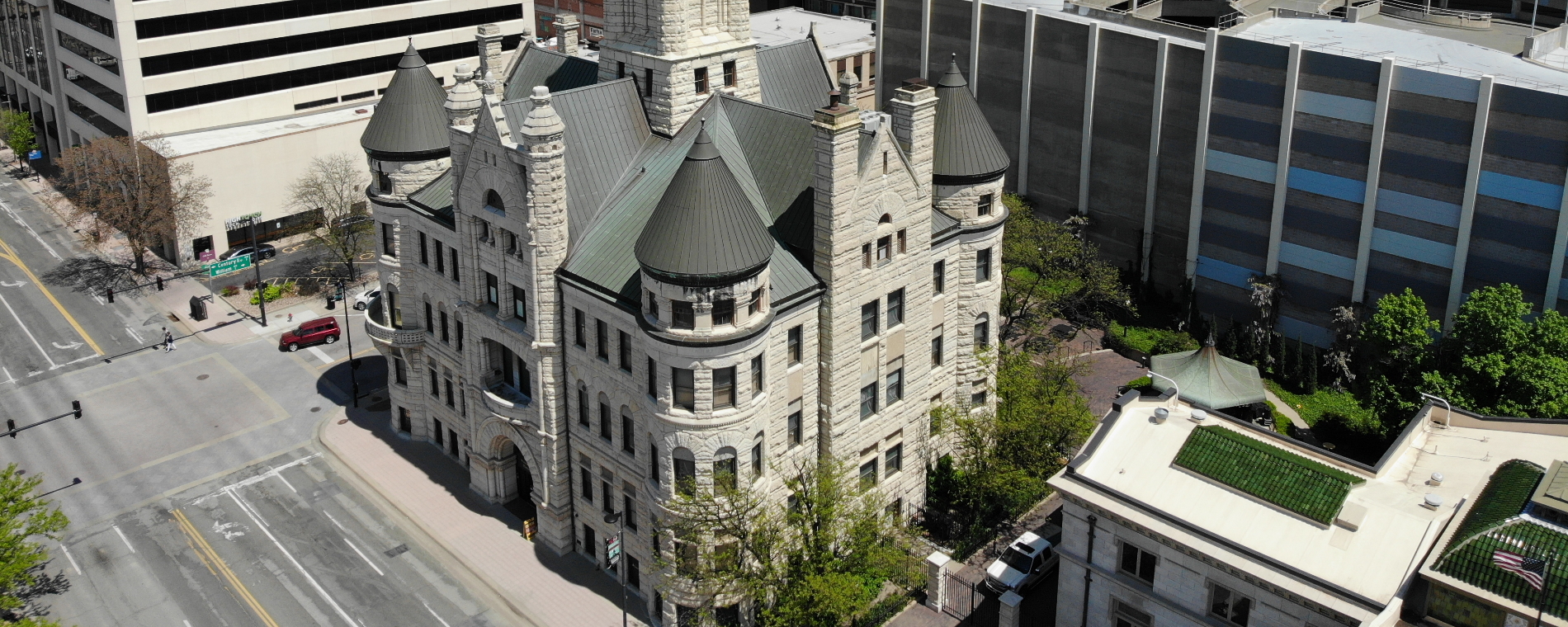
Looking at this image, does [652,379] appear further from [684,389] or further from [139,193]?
[139,193]

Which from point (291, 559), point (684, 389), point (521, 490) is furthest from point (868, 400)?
point (291, 559)

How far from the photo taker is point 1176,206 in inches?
3529

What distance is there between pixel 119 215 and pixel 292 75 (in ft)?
70.2

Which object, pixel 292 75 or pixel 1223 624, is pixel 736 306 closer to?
pixel 1223 624

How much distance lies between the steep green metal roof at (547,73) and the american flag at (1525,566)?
Result: 4639 cm

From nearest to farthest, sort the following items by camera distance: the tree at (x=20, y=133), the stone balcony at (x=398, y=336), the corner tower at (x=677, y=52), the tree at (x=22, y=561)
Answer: the tree at (x=22, y=561)
the corner tower at (x=677, y=52)
the stone balcony at (x=398, y=336)
the tree at (x=20, y=133)

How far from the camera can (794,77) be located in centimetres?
7188

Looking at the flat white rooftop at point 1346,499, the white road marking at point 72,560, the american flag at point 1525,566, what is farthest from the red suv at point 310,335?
the american flag at point 1525,566

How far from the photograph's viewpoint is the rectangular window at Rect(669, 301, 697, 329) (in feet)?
174

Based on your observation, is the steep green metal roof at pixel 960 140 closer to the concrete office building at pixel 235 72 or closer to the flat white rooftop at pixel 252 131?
A: the flat white rooftop at pixel 252 131

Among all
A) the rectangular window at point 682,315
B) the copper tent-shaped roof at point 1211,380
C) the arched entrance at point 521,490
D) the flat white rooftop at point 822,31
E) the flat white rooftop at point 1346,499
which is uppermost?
the flat white rooftop at point 822,31

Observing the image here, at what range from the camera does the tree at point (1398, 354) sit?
70938 millimetres

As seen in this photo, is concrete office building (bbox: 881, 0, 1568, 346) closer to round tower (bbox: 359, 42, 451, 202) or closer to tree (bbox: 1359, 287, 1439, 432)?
tree (bbox: 1359, 287, 1439, 432)

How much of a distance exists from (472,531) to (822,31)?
74.1 metres
